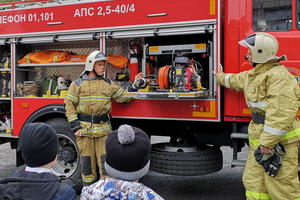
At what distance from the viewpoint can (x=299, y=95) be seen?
319cm

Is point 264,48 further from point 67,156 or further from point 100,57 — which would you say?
point 67,156

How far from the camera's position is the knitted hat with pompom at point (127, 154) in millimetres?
1786

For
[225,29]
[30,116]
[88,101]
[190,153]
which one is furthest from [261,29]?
[30,116]

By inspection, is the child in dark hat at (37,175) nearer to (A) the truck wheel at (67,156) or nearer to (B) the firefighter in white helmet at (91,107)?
(B) the firefighter in white helmet at (91,107)

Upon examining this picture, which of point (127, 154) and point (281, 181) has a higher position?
point (127, 154)

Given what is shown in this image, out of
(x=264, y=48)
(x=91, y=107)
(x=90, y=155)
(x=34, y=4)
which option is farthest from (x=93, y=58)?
(x=264, y=48)

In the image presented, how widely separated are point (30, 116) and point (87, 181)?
3.88ft

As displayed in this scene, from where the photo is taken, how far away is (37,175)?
1789mm

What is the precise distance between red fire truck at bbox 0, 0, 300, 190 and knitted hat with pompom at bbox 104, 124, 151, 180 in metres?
2.07

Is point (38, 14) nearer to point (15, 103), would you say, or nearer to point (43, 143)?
point (15, 103)

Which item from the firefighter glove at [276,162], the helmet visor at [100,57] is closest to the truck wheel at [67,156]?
the helmet visor at [100,57]

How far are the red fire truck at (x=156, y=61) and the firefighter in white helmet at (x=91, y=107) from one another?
191mm

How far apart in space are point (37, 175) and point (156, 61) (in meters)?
2.89

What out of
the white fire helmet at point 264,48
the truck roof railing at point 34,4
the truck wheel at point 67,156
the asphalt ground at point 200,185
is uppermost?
the truck roof railing at point 34,4
